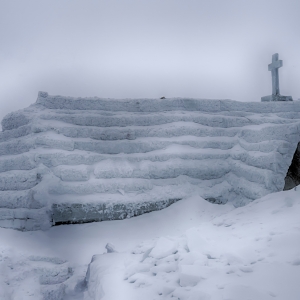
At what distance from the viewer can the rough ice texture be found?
4391 mm

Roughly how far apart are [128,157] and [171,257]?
2.59 meters

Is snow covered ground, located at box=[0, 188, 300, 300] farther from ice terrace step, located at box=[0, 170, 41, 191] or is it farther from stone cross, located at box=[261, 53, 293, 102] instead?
stone cross, located at box=[261, 53, 293, 102]

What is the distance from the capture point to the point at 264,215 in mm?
3135

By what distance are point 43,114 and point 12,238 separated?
6.94 feet

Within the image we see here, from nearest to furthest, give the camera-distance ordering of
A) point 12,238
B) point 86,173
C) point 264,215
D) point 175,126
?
point 264,215, point 12,238, point 86,173, point 175,126

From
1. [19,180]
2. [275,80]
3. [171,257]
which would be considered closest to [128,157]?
[19,180]

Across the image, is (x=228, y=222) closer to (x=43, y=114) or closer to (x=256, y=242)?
(x=256, y=242)

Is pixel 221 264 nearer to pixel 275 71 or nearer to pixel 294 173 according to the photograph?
pixel 294 173

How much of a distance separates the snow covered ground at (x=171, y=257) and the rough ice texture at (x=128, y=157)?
275 mm

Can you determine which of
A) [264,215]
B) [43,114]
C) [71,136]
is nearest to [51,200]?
[71,136]

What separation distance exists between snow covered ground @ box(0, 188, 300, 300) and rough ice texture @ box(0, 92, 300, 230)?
27cm

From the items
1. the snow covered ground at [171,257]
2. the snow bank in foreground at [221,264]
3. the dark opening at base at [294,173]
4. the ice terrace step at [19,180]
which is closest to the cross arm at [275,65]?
the dark opening at base at [294,173]

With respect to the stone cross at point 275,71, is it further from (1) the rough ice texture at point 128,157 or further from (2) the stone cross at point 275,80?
(1) the rough ice texture at point 128,157

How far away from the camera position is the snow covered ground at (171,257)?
1938mm
